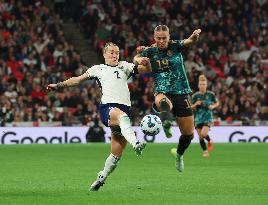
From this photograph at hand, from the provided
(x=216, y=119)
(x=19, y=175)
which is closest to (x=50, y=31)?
(x=216, y=119)

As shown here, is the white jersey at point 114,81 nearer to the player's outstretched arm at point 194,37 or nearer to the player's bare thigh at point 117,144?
the player's bare thigh at point 117,144

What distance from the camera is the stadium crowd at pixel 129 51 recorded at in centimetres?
2784

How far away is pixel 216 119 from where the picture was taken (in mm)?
28031

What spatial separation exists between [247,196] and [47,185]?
10.9 ft

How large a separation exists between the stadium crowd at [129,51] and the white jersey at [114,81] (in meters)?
15.0

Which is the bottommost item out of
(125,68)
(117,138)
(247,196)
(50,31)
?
(247,196)

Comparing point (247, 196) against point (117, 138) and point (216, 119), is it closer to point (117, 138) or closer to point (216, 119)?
point (117, 138)

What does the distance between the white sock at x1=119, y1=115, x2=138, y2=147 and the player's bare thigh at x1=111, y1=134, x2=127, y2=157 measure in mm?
536

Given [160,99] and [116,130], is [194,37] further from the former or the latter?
[116,130]

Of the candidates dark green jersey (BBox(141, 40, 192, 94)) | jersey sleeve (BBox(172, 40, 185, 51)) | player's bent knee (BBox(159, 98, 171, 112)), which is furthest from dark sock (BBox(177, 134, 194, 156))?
jersey sleeve (BBox(172, 40, 185, 51))

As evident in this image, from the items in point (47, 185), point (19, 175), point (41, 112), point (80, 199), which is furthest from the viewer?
point (41, 112)

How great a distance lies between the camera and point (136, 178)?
1338 centimetres

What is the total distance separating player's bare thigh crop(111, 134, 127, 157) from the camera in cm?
1081

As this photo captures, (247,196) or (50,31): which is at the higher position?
(50,31)
